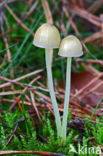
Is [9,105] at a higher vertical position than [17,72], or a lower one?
lower

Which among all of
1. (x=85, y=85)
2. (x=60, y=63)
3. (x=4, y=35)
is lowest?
(x=85, y=85)

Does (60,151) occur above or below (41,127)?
below

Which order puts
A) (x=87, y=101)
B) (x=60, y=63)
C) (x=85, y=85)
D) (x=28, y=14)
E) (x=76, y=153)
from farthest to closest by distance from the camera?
(x=28, y=14) < (x=60, y=63) < (x=85, y=85) < (x=87, y=101) < (x=76, y=153)

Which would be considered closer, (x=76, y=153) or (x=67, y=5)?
(x=76, y=153)

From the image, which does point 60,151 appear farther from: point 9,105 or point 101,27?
point 101,27

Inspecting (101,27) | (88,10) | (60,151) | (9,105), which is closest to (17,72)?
(9,105)

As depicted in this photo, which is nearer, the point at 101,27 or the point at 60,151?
the point at 60,151

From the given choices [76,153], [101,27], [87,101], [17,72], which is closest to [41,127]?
[76,153]

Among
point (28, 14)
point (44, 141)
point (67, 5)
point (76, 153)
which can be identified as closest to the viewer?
point (76, 153)

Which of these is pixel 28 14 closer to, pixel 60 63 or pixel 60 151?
pixel 60 63
